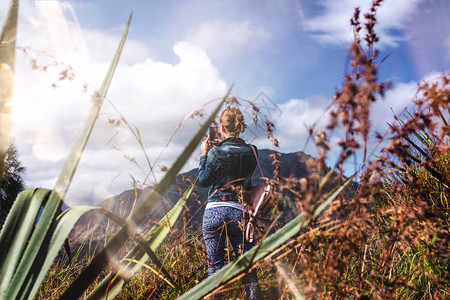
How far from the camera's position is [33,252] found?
1070 millimetres

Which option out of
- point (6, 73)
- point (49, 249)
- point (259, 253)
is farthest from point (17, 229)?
point (259, 253)

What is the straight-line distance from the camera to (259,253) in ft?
3.34

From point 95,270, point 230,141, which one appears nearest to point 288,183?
point 95,270

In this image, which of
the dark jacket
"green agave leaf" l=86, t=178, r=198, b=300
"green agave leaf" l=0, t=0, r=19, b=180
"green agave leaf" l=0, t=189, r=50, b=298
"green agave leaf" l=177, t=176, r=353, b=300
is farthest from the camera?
the dark jacket

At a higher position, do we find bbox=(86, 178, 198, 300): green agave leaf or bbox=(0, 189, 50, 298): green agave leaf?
bbox=(0, 189, 50, 298): green agave leaf

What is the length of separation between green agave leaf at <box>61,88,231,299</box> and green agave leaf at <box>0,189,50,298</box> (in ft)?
0.74

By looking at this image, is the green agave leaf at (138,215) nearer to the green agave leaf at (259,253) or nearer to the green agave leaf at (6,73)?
the green agave leaf at (259,253)

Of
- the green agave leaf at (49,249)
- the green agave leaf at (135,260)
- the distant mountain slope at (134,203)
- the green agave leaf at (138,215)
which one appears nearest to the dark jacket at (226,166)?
the distant mountain slope at (134,203)

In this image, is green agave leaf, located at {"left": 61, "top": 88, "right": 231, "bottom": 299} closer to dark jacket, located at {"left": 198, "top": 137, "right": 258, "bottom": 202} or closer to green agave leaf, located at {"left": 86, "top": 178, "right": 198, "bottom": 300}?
green agave leaf, located at {"left": 86, "top": 178, "right": 198, "bottom": 300}

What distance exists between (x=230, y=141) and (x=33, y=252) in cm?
214

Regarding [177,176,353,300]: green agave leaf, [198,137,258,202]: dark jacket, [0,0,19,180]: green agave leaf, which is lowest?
[177,176,353,300]: green agave leaf

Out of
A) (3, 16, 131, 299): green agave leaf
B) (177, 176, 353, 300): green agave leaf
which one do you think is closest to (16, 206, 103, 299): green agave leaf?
(3, 16, 131, 299): green agave leaf

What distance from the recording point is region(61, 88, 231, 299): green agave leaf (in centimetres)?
113

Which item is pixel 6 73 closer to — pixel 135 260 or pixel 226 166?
pixel 135 260
